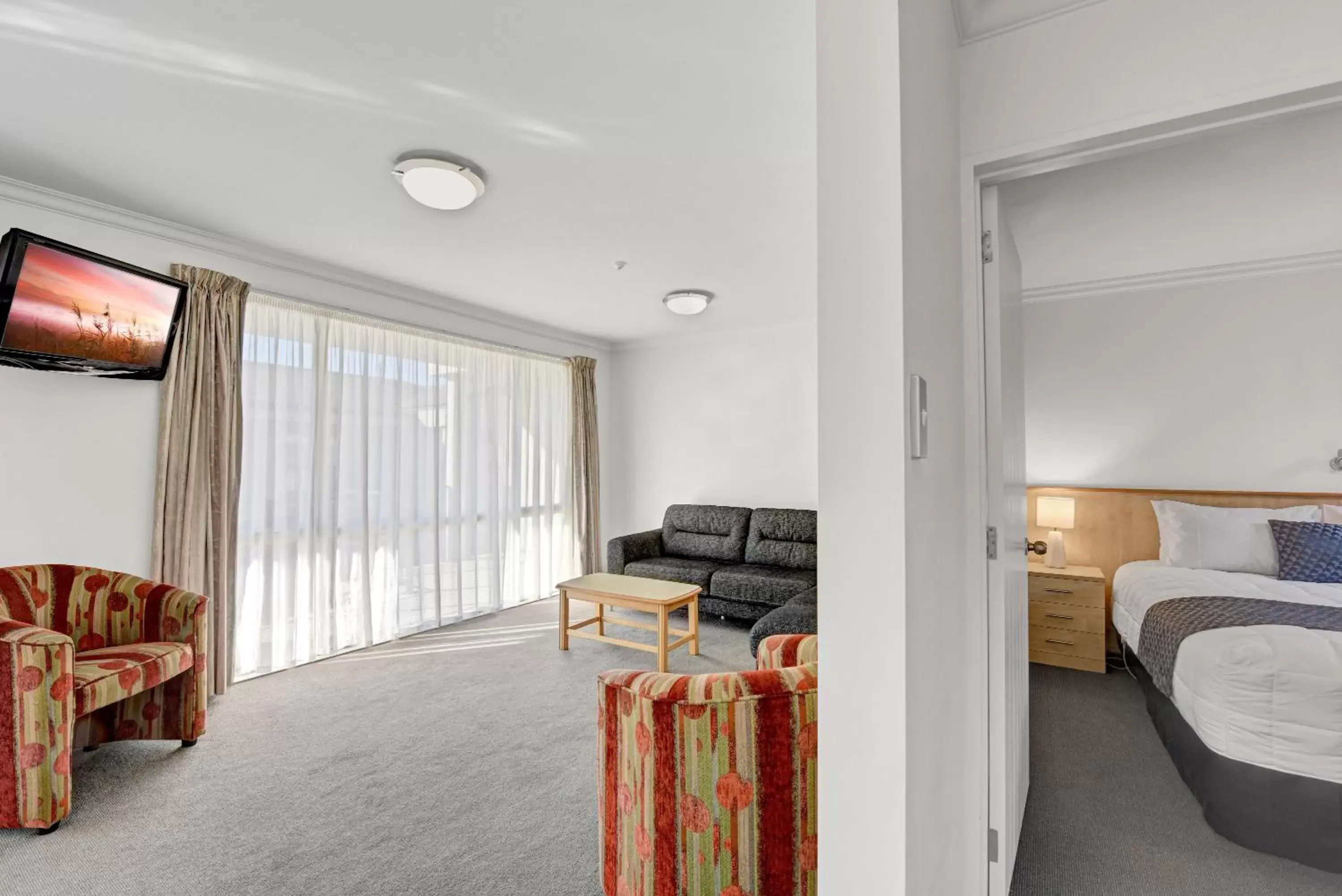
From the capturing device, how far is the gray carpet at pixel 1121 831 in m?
1.83

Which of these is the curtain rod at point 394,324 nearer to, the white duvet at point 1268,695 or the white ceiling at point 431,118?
the white ceiling at point 431,118

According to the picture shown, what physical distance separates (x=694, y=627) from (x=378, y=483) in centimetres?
250

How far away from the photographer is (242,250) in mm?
3510

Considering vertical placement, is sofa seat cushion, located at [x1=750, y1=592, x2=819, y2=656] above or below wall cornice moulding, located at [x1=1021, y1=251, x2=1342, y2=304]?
below

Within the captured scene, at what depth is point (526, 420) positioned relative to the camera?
550 centimetres

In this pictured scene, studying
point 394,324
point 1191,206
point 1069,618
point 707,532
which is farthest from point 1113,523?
point 394,324

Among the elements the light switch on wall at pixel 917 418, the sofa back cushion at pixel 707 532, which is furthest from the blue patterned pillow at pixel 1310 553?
the light switch on wall at pixel 917 418

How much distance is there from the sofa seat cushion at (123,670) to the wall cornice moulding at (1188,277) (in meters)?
5.07

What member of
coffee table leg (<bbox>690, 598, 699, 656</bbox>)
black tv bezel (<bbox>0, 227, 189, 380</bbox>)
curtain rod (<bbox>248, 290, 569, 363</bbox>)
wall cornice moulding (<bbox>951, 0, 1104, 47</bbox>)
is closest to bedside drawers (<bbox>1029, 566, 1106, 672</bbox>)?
coffee table leg (<bbox>690, 598, 699, 656</bbox>)

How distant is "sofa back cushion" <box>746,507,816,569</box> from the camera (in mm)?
4898

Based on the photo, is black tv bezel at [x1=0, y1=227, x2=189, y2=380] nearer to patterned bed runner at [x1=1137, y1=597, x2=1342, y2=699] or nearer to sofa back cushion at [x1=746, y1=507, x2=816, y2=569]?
sofa back cushion at [x1=746, y1=507, x2=816, y2=569]

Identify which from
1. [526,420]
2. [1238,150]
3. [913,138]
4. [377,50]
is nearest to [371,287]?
[526,420]

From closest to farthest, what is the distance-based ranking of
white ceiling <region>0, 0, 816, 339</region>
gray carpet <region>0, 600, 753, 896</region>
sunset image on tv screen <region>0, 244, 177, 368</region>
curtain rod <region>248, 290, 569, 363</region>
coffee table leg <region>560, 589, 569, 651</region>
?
white ceiling <region>0, 0, 816, 339</region>, gray carpet <region>0, 600, 753, 896</region>, sunset image on tv screen <region>0, 244, 177, 368</region>, curtain rod <region>248, 290, 569, 363</region>, coffee table leg <region>560, 589, 569, 651</region>

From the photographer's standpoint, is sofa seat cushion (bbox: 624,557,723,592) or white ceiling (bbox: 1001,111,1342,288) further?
sofa seat cushion (bbox: 624,557,723,592)
